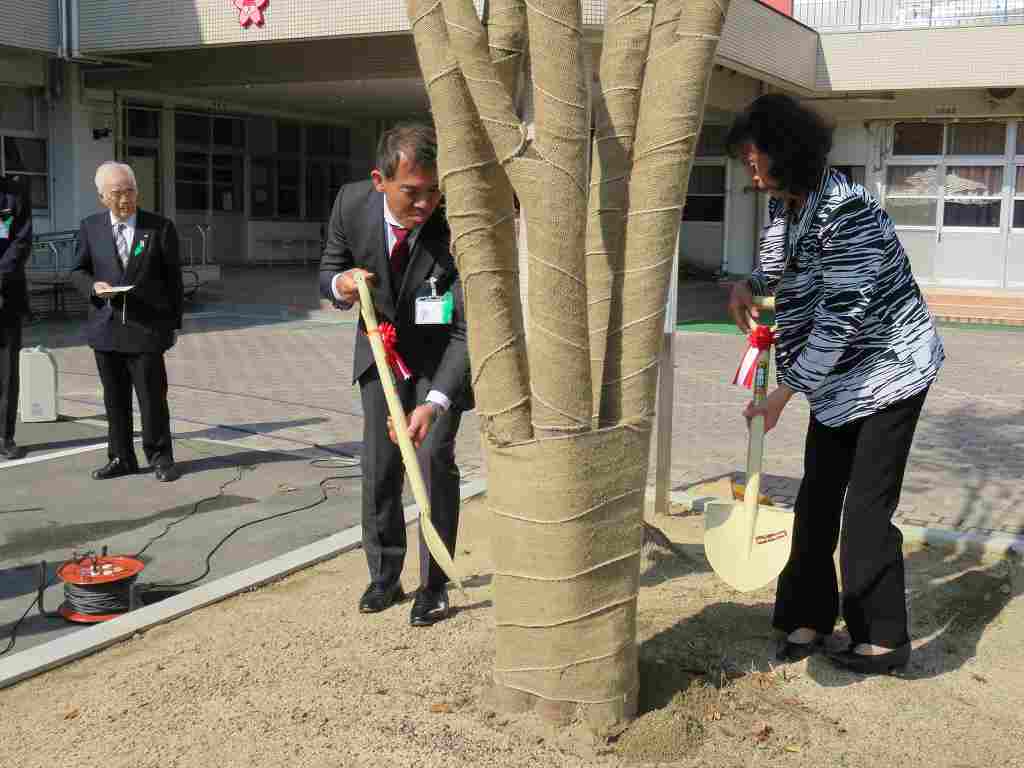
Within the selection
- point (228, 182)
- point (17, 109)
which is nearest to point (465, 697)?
point (17, 109)

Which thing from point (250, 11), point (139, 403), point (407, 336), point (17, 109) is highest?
point (250, 11)

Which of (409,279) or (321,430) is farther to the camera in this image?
(321,430)

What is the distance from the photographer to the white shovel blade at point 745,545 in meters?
3.68

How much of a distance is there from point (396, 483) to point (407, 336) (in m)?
0.61

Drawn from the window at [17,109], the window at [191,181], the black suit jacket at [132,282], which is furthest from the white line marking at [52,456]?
the window at [191,181]

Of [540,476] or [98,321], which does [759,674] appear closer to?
[540,476]

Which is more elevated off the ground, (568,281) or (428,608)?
(568,281)

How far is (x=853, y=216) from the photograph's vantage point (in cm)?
343

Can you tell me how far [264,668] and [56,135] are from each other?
59.6 ft

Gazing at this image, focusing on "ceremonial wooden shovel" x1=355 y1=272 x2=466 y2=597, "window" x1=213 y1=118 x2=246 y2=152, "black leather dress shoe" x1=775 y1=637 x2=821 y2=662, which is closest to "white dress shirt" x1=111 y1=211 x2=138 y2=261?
"ceremonial wooden shovel" x1=355 y1=272 x2=466 y2=597

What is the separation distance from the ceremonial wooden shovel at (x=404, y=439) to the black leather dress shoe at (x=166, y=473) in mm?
3453

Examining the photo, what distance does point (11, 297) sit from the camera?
7426 millimetres

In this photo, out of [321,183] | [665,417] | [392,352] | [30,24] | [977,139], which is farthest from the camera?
[321,183]

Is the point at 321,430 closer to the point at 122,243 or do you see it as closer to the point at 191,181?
the point at 122,243
